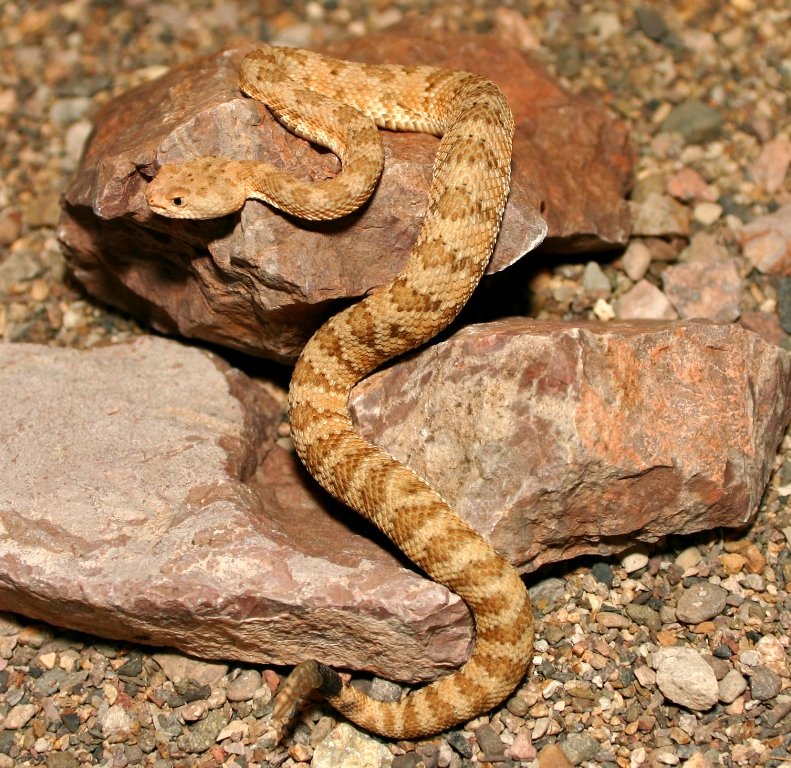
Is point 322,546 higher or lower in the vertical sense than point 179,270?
lower

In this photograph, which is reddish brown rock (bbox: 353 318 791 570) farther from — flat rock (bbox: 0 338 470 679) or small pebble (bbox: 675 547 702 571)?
flat rock (bbox: 0 338 470 679)

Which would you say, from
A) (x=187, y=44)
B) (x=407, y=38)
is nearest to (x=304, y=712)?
(x=407, y=38)

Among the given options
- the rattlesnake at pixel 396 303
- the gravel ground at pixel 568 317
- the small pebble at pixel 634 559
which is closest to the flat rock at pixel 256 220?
the rattlesnake at pixel 396 303

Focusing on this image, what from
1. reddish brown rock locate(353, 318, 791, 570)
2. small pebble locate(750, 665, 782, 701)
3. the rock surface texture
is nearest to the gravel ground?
small pebble locate(750, 665, 782, 701)

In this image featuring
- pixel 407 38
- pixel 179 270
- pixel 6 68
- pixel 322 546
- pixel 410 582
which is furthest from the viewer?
pixel 6 68

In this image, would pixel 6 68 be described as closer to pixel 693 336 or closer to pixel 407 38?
pixel 407 38

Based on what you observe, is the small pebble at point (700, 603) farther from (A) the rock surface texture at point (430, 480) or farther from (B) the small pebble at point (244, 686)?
(B) the small pebble at point (244, 686)

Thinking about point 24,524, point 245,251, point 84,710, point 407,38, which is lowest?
point 84,710
